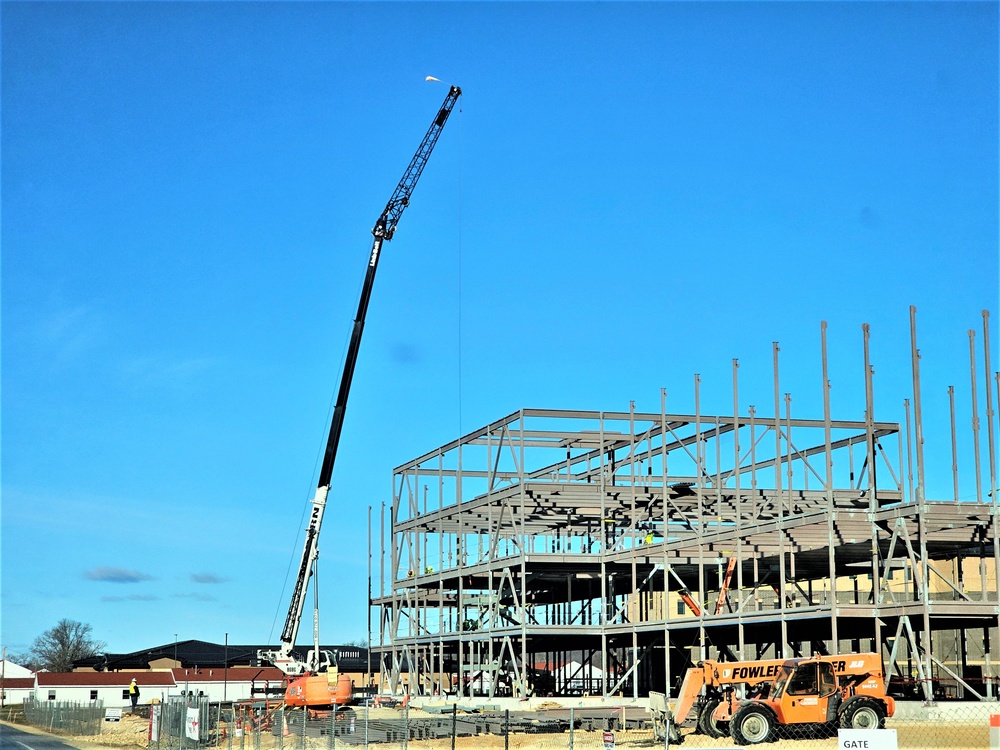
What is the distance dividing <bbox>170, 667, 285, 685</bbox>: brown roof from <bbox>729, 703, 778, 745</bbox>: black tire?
82.6 meters

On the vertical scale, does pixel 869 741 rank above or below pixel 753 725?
above

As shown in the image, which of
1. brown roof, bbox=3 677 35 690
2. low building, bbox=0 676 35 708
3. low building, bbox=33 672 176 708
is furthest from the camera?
brown roof, bbox=3 677 35 690

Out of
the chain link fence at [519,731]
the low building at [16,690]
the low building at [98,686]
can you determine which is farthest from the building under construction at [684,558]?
the low building at [16,690]

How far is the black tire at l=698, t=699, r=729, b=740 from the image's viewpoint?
33.1m

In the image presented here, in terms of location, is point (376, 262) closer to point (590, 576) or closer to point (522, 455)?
point (522, 455)

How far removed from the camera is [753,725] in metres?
31.8

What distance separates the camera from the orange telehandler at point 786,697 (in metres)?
31.9

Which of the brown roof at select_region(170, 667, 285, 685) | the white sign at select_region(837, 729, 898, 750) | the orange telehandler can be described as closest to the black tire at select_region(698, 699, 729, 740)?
the orange telehandler

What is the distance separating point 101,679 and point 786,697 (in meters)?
89.3

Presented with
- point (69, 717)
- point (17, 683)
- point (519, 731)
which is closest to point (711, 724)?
point (519, 731)

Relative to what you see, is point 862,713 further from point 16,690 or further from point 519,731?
point 16,690

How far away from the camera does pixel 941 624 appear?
140 ft

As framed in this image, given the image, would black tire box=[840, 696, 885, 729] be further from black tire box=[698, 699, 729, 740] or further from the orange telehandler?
black tire box=[698, 699, 729, 740]

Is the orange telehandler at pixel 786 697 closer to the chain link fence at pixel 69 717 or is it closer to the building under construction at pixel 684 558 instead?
the building under construction at pixel 684 558
